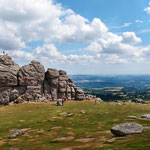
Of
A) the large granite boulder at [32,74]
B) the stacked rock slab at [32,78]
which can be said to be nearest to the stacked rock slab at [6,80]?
the stacked rock slab at [32,78]

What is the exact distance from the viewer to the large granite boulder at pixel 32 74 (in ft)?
262

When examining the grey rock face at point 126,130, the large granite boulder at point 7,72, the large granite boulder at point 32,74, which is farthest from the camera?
the large granite boulder at point 32,74

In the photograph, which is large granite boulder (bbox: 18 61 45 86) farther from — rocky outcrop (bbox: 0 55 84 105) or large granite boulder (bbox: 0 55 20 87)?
large granite boulder (bbox: 0 55 20 87)

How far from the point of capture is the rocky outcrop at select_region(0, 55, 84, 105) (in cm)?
7719

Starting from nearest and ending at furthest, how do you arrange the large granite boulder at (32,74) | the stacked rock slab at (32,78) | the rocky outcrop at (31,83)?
1. the rocky outcrop at (31,83)
2. the stacked rock slab at (32,78)
3. the large granite boulder at (32,74)

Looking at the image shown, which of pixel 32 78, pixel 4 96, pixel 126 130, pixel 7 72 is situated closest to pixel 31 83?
pixel 32 78

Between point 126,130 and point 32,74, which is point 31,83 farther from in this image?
point 126,130

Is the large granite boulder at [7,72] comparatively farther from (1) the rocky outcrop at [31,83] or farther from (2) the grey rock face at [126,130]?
(2) the grey rock face at [126,130]

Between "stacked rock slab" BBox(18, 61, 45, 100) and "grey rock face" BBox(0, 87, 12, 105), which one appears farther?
"stacked rock slab" BBox(18, 61, 45, 100)

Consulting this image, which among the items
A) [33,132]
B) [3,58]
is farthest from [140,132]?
[3,58]

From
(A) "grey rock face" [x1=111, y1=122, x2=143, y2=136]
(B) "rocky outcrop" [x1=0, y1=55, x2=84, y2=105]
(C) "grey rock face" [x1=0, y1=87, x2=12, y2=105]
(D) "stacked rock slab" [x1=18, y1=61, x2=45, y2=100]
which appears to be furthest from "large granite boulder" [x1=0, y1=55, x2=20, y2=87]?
(A) "grey rock face" [x1=111, y1=122, x2=143, y2=136]

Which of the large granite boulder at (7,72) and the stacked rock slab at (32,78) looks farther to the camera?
the stacked rock slab at (32,78)

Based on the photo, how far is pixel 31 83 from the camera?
3221 inches

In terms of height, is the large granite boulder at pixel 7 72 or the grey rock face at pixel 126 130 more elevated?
the large granite boulder at pixel 7 72
